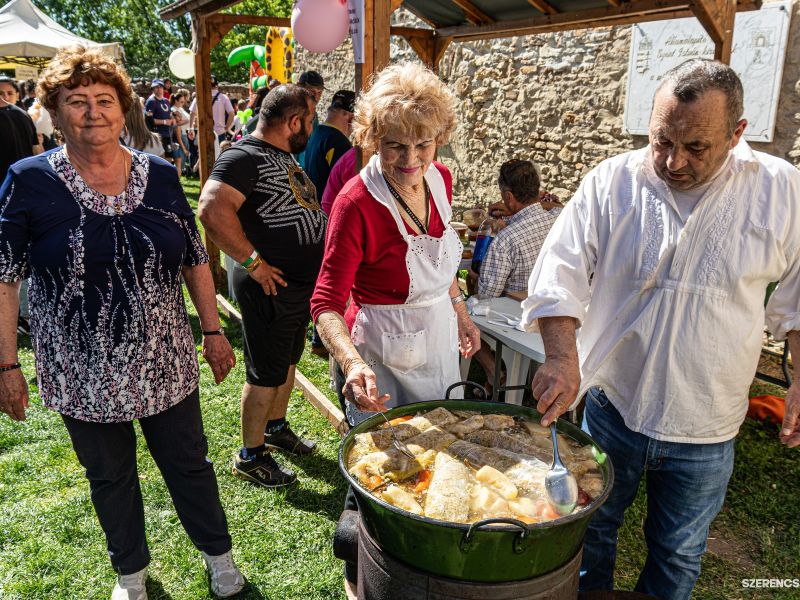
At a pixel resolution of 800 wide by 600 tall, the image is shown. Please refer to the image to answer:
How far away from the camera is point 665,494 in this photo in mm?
2021

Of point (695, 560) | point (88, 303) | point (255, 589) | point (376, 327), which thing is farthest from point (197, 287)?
point (695, 560)

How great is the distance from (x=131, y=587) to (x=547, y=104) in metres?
6.49

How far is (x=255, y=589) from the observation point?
8.64 feet

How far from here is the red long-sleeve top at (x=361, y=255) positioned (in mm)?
2127

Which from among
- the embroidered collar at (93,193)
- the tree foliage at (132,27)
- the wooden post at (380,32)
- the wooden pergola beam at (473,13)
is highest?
the tree foliage at (132,27)

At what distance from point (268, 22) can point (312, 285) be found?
15.7 feet

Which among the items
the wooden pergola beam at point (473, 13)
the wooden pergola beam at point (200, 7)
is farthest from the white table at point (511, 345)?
the wooden pergola beam at point (200, 7)

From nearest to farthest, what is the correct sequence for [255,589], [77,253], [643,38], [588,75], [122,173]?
[77,253] < [122,173] < [255,589] < [643,38] < [588,75]

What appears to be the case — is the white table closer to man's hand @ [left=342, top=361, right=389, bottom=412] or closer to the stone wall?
man's hand @ [left=342, top=361, right=389, bottom=412]

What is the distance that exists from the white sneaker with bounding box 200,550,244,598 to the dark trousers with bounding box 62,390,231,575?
0.07 meters

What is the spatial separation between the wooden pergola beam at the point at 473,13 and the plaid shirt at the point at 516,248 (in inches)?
106

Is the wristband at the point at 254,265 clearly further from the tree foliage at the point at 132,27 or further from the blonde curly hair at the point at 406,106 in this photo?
the tree foliage at the point at 132,27

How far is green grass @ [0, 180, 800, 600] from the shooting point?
105 inches

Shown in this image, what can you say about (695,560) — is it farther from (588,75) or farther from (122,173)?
(588,75)
